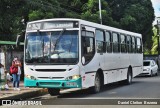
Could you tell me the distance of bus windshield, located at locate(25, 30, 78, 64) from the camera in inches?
580

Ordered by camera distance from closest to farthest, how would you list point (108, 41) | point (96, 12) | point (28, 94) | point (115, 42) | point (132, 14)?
point (28, 94)
point (108, 41)
point (115, 42)
point (96, 12)
point (132, 14)

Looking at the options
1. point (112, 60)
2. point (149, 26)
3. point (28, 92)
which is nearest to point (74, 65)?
A: point (28, 92)

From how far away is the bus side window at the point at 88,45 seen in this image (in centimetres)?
1534

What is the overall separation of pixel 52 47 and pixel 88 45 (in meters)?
1.67

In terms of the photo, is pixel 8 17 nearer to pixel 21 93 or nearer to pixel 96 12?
pixel 96 12

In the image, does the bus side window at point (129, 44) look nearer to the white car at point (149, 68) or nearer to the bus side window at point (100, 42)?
the bus side window at point (100, 42)

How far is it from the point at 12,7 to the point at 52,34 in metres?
14.9

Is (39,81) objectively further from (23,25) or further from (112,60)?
(23,25)

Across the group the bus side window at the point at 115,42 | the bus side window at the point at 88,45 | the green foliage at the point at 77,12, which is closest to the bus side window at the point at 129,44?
the bus side window at the point at 115,42

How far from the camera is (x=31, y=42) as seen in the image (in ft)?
50.4

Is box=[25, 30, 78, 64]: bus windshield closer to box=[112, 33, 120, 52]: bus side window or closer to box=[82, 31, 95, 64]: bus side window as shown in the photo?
box=[82, 31, 95, 64]: bus side window

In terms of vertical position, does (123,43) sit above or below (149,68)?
above

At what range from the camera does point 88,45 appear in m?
15.8

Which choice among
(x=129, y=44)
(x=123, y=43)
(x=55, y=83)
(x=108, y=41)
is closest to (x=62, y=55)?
(x=55, y=83)
